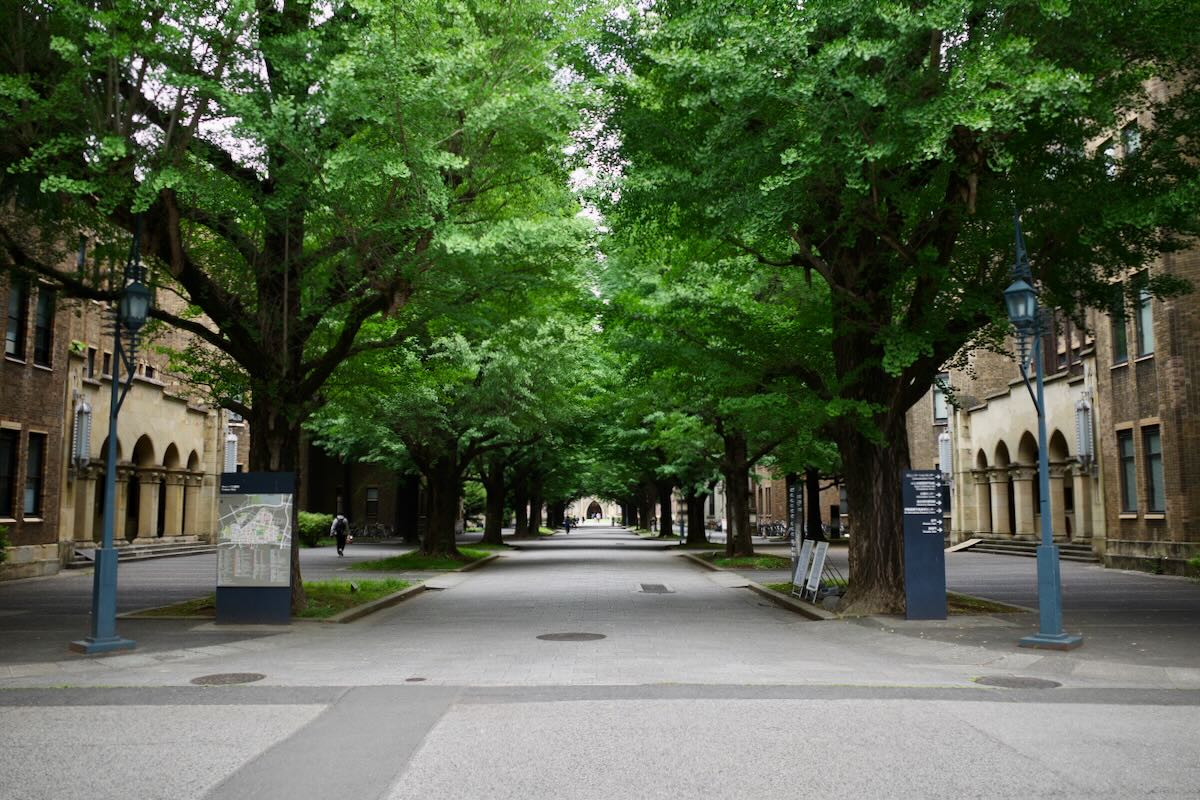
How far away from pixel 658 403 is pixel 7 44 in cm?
2112

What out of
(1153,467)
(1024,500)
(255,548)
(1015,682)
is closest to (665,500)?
(1024,500)

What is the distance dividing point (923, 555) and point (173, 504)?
1285 inches

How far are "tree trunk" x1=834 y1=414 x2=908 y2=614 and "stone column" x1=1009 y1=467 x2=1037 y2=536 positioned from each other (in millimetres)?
24069

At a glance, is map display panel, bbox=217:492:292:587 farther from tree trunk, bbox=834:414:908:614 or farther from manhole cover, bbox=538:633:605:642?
tree trunk, bbox=834:414:908:614

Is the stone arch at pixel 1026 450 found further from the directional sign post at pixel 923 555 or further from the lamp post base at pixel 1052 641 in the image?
the lamp post base at pixel 1052 641

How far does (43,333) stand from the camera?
26.8m

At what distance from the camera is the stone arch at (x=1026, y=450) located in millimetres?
37469

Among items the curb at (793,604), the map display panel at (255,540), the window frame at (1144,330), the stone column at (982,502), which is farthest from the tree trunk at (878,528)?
the stone column at (982,502)

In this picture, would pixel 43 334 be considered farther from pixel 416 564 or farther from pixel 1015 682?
pixel 1015 682

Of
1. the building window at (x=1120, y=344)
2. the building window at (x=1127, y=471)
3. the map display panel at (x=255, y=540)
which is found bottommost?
the map display panel at (x=255, y=540)

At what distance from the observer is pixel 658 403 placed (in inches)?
1235

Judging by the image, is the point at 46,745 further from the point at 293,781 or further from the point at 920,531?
the point at 920,531

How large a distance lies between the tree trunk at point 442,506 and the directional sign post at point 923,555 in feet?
65.5

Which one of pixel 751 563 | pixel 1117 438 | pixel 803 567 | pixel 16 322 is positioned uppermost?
pixel 16 322
